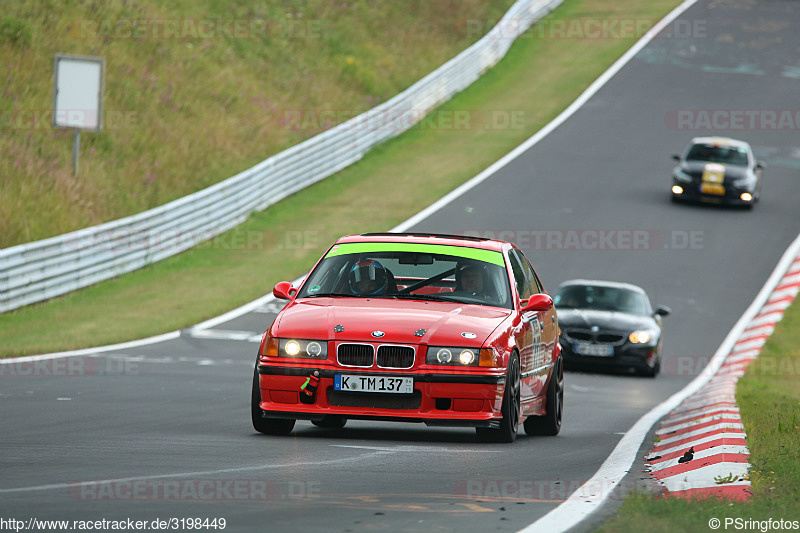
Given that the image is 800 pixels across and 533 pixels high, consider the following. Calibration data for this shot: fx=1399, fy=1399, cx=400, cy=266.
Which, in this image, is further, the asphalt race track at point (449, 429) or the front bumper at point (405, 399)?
the front bumper at point (405, 399)

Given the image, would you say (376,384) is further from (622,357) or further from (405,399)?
(622,357)

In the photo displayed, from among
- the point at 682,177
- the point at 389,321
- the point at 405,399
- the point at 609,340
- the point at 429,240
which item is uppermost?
the point at 682,177

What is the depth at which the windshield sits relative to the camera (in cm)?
1038

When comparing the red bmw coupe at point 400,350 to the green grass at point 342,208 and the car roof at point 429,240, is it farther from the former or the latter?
the green grass at point 342,208

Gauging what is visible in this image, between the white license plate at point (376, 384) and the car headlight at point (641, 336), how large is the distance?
10470 millimetres

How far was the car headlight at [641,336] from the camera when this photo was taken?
1923cm

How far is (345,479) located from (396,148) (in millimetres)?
30355

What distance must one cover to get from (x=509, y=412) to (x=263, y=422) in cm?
171

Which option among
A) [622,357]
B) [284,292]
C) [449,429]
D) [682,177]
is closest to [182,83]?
[682,177]

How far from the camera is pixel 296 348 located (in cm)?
941

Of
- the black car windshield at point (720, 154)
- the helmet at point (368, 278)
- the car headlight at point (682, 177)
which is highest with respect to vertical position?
the black car windshield at point (720, 154)

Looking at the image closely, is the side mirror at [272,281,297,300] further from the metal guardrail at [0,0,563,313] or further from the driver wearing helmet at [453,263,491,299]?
the metal guardrail at [0,0,563,313]

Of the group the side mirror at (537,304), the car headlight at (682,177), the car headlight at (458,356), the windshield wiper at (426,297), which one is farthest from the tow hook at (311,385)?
the car headlight at (682,177)

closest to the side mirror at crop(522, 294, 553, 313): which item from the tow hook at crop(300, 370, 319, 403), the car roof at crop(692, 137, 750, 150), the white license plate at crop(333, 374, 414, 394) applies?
the white license plate at crop(333, 374, 414, 394)
